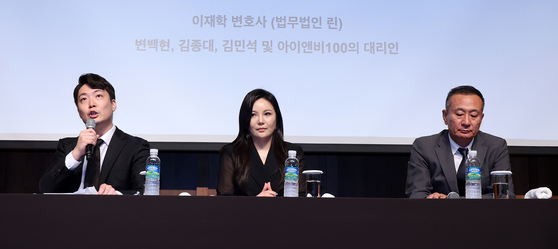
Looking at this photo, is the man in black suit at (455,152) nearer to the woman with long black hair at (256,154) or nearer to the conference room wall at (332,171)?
the woman with long black hair at (256,154)

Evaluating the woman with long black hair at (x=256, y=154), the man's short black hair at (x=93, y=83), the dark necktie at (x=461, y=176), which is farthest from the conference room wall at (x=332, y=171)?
the man's short black hair at (x=93, y=83)

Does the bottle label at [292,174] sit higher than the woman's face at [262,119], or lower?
lower

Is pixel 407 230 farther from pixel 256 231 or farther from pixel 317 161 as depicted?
pixel 317 161

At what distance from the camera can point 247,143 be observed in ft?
7.93

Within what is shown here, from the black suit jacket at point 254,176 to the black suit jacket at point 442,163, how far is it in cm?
57

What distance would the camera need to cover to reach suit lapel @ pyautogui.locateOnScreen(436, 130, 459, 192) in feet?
7.23

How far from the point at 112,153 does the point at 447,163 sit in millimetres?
1662

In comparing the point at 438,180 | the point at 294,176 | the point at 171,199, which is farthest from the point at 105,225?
the point at 438,180

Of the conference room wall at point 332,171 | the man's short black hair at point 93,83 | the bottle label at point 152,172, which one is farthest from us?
the conference room wall at point 332,171

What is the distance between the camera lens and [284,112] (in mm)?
2963

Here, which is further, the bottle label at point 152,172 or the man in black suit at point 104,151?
the man in black suit at point 104,151

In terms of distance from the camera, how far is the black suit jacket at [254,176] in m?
2.32

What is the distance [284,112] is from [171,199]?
1678mm

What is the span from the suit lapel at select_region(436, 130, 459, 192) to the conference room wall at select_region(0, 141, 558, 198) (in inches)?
29.7
